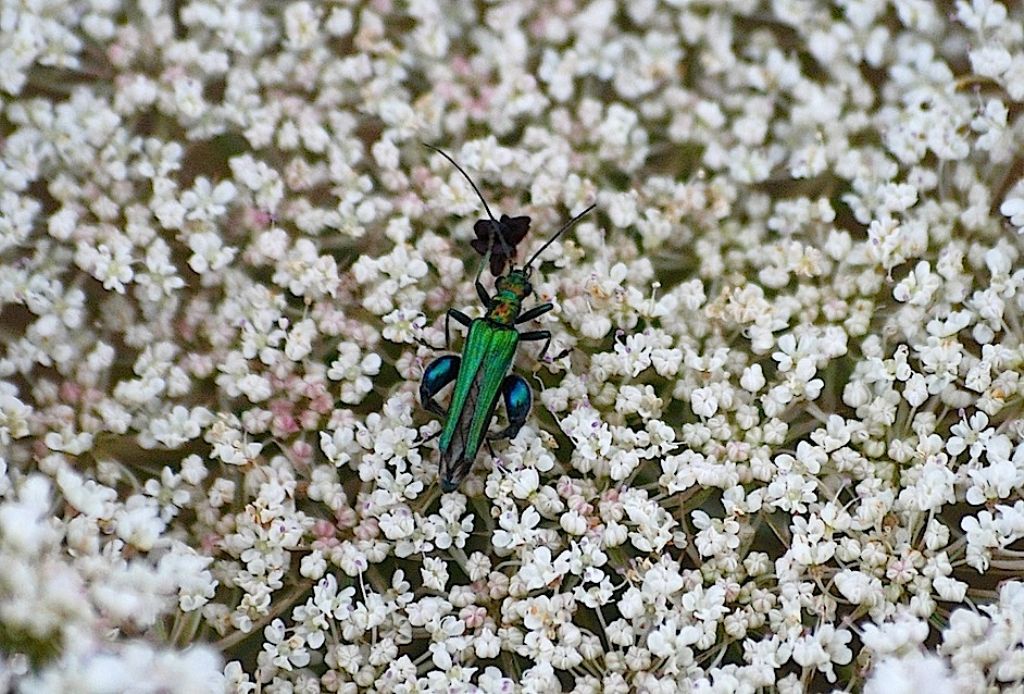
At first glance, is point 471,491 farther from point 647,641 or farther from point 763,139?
point 763,139

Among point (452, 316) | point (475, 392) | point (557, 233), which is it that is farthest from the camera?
point (557, 233)

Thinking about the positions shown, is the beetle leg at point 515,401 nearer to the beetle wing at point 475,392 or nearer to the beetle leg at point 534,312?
the beetle wing at point 475,392

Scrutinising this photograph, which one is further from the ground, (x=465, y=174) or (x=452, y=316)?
(x=465, y=174)

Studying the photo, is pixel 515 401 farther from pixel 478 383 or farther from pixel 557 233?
pixel 557 233

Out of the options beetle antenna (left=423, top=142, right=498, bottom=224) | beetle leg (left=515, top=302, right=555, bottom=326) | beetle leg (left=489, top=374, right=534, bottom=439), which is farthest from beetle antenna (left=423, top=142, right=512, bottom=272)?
beetle leg (left=489, top=374, right=534, bottom=439)

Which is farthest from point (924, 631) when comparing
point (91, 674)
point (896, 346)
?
point (91, 674)

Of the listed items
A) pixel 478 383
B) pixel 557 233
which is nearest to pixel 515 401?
pixel 478 383

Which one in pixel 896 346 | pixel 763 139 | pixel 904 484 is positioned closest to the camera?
pixel 904 484
